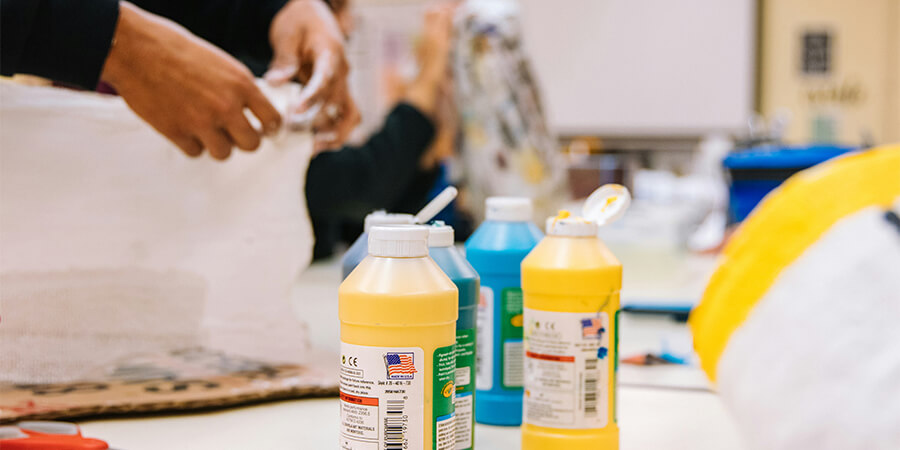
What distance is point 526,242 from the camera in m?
0.80

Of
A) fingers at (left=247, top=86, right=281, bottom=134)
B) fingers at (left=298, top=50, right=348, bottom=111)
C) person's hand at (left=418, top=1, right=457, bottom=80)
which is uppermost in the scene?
person's hand at (left=418, top=1, right=457, bottom=80)

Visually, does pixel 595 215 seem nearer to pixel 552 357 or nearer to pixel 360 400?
pixel 552 357

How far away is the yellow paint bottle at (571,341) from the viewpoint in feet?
2.20

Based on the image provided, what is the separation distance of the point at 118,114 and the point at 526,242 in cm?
49

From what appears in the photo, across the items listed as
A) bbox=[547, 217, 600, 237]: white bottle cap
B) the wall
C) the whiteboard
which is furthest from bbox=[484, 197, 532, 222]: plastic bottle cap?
the wall

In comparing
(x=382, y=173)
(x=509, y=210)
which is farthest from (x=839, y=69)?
(x=509, y=210)

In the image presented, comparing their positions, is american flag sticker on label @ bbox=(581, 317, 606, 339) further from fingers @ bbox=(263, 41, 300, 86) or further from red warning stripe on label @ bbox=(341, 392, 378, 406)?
fingers @ bbox=(263, 41, 300, 86)

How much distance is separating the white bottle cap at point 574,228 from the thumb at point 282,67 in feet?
1.52

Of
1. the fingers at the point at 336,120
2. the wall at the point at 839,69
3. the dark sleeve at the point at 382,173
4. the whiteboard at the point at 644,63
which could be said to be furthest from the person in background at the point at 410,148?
the wall at the point at 839,69

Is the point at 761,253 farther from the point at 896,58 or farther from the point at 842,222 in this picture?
the point at 896,58

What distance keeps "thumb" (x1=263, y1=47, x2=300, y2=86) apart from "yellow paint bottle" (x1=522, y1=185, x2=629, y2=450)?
18.5 inches

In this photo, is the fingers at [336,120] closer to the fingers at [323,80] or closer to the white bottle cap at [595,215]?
the fingers at [323,80]

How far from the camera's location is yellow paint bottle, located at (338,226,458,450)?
1.86ft

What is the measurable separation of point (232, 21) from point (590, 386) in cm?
73
